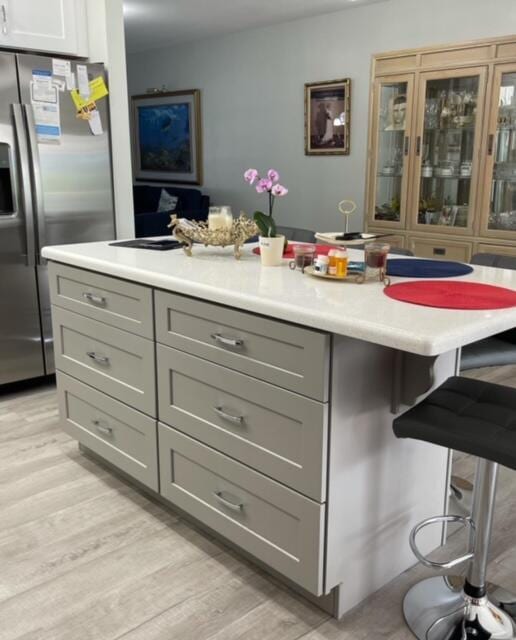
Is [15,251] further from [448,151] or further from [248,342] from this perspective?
[448,151]

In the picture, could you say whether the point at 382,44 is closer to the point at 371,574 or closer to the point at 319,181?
the point at 319,181

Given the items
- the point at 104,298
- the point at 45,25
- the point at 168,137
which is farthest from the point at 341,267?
the point at 168,137

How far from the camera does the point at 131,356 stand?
2.25 metres

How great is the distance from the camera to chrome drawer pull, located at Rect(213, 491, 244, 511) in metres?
1.91

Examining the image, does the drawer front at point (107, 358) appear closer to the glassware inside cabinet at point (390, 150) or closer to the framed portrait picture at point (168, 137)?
the glassware inside cabinet at point (390, 150)

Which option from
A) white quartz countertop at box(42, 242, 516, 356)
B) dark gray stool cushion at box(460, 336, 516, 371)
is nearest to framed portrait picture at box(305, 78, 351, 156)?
white quartz countertop at box(42, 242, 516, 356)

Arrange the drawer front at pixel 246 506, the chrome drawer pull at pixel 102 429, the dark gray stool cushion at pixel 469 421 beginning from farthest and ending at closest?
the chrome drawer pull at pixel 102 429 < the drawer front at pixel 246 506 < the dark gray stool cushion at pixel 469 421

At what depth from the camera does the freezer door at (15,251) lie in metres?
3.19

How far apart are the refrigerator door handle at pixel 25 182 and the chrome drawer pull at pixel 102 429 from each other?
1.25 m

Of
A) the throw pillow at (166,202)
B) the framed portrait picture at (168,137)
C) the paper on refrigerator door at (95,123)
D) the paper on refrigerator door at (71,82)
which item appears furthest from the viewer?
the framed portrait picture at (168,137)

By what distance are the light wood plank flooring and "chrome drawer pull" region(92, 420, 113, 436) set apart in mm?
227

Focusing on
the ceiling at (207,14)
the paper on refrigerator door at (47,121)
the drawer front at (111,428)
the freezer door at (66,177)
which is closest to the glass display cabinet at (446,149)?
the ceiling at (207,14)

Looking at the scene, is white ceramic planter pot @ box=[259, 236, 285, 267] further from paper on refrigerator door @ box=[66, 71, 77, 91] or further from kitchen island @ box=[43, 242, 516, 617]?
paper on refrigerator door @ box=[66, 71, 77, 91]

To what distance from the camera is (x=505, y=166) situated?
443cm
